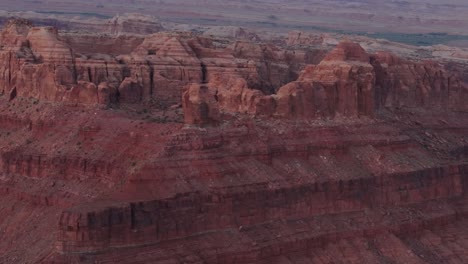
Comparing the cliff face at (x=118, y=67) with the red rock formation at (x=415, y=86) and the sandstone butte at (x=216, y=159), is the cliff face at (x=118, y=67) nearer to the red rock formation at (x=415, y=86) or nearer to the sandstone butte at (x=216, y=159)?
the sandstone butte at (x=216, y=159)

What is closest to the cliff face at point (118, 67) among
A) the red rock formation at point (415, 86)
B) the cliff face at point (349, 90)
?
the cliff face at point (349, 90)

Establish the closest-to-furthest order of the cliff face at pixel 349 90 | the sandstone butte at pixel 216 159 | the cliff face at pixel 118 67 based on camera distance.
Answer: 1. the sandstone butte at pixel 216 159
2. the cliff face at pixel 349 90
3. the cliff face at pixel 118 67

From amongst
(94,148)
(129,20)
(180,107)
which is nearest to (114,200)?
(94,148)

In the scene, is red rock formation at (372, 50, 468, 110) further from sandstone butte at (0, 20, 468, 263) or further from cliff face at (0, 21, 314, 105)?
cliff face at (0, 21, 314, 105)

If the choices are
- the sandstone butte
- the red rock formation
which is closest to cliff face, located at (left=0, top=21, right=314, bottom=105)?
the sandstone butte

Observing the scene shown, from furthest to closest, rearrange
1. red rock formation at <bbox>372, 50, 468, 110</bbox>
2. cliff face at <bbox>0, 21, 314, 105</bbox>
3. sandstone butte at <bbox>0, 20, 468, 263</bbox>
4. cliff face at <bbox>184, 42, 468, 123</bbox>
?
red rock formation at <bbox>372, 50, 468, 110</bbox> < cliff face at <bbox>0, 21, 314, 105</bbox> < cliff face at <bbox>184, 42, 468, 123</bbox> < sandstone butte at <bbox>0, 20, 468, 263</bbox>

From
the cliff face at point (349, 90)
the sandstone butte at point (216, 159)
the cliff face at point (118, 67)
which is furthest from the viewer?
the cliff face at point (118, 67)

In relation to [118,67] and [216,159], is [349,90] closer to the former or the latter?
[118,67]

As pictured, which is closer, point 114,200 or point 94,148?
point 114,200

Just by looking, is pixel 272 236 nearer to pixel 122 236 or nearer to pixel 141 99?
pixel 122 236
